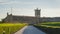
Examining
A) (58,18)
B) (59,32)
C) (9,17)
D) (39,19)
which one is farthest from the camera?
(58,18)

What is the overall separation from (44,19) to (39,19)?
5.63m

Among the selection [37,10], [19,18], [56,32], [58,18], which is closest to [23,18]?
[19,18]

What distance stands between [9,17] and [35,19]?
15986 millimetres

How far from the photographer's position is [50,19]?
113250mm

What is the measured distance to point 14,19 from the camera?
108 metres

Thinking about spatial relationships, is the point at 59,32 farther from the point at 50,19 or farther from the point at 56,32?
the point at 50,19

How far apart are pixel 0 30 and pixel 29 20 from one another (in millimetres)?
97911

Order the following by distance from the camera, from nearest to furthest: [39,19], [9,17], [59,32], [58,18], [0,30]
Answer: [0,30] < [59,32] < [9,17] < [39,19] < [58,18]

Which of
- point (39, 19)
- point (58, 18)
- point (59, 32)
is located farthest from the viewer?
point (58, 18)

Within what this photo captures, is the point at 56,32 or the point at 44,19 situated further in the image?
the point at 44,19

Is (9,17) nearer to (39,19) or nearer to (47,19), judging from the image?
(39,19)

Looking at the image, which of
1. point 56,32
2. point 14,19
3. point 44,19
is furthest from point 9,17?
point 56,32

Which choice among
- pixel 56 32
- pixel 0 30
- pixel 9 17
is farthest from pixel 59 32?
pixel 9 17

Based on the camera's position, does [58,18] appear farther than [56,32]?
Yes
